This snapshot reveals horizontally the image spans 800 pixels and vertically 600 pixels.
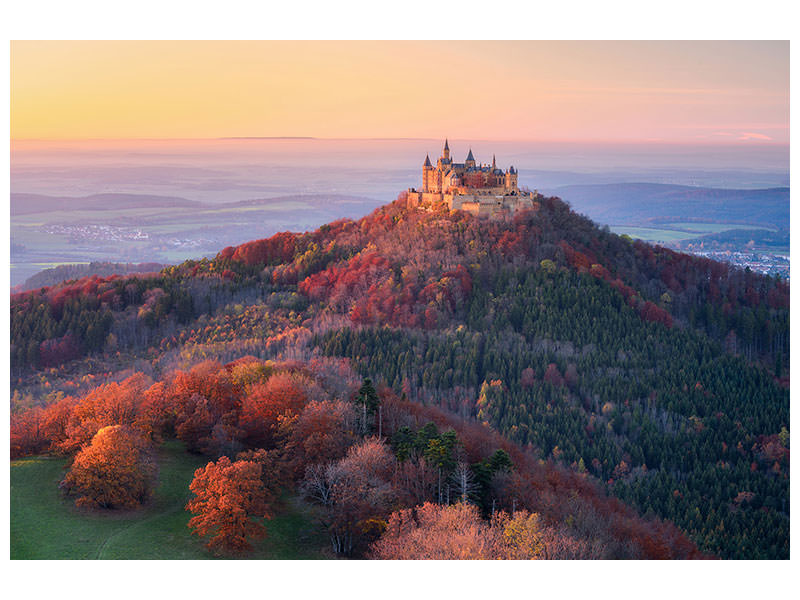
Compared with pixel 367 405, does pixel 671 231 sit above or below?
above

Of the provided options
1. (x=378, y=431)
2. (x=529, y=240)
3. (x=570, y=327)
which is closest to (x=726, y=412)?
(x=570, y=327)

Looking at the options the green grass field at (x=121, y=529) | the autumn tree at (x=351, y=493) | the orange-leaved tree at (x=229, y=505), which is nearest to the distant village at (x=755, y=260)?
the autumn tree at (x=351, y=493)

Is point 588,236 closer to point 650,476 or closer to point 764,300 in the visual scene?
point 764,300

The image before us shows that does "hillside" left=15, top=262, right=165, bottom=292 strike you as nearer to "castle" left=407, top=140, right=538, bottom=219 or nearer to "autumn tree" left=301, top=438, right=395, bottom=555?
"castle" left=407, top=140, right=538, bottom=219

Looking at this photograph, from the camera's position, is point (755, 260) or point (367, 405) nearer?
point (367, 405)

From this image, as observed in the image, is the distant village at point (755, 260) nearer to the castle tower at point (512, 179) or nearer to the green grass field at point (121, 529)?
the castle tower at point (512, 179)

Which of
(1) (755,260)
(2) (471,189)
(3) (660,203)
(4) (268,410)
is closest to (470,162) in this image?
(2) (471,189)

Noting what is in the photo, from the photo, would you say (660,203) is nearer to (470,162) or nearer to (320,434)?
(470,162)
